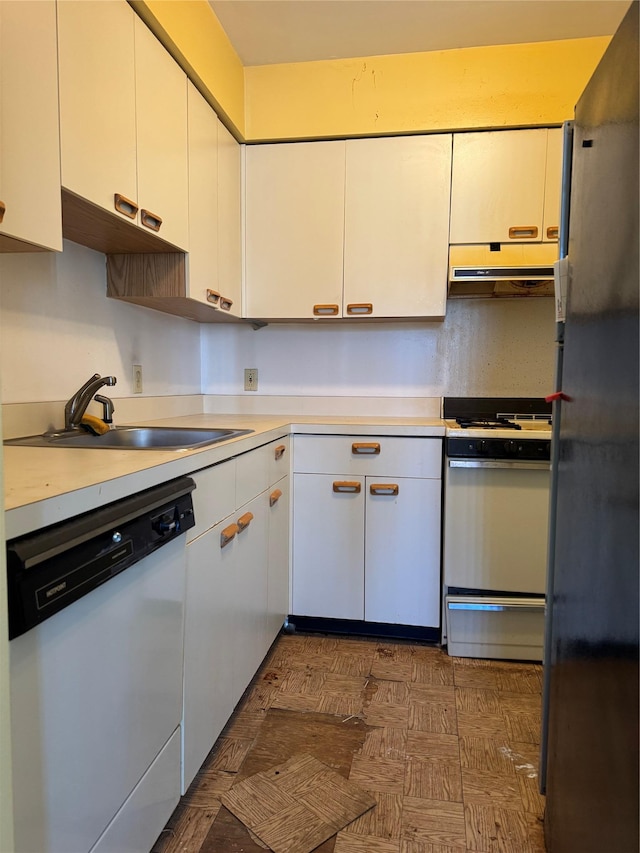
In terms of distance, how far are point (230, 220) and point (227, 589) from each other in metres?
1.59

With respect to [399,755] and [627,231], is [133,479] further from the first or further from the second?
[399,755]

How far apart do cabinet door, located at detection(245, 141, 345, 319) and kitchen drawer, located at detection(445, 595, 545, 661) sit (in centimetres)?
140

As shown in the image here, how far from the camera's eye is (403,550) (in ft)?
→ 6.98

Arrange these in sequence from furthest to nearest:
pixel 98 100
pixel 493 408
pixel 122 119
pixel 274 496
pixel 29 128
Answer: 1. pixel 493 408
2. pixel 274 496
3. pixel 122 119
4. pixel 98 100
5. pixel 29 128

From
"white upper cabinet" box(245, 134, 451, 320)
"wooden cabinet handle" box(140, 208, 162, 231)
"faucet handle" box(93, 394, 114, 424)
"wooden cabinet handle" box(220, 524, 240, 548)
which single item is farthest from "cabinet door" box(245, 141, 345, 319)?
"wooden cabinet handle" box(220, 524, 240, 548)

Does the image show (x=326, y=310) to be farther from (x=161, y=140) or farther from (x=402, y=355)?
(x=161, y=140)

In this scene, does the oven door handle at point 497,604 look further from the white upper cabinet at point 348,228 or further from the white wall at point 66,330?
the white wall at point 66,330

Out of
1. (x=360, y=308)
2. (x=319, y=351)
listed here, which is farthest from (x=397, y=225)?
(x=319, y=351)

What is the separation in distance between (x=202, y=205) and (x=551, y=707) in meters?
1.95

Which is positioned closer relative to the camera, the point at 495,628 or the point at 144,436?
the point at 144,436

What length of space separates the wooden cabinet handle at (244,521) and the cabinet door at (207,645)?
71 mm

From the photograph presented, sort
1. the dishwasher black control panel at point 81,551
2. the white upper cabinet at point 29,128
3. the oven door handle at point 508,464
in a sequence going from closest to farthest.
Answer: the dishwasher black control panel at point 81,551, the white upper cabinet at point 29,128, the oven door handle at point 508,464

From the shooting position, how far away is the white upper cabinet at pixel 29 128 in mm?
1000

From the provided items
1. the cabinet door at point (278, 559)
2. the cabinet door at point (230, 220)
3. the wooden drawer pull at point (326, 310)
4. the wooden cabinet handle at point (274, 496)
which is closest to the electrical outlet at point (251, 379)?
the cabinet door at point (230, 220)
